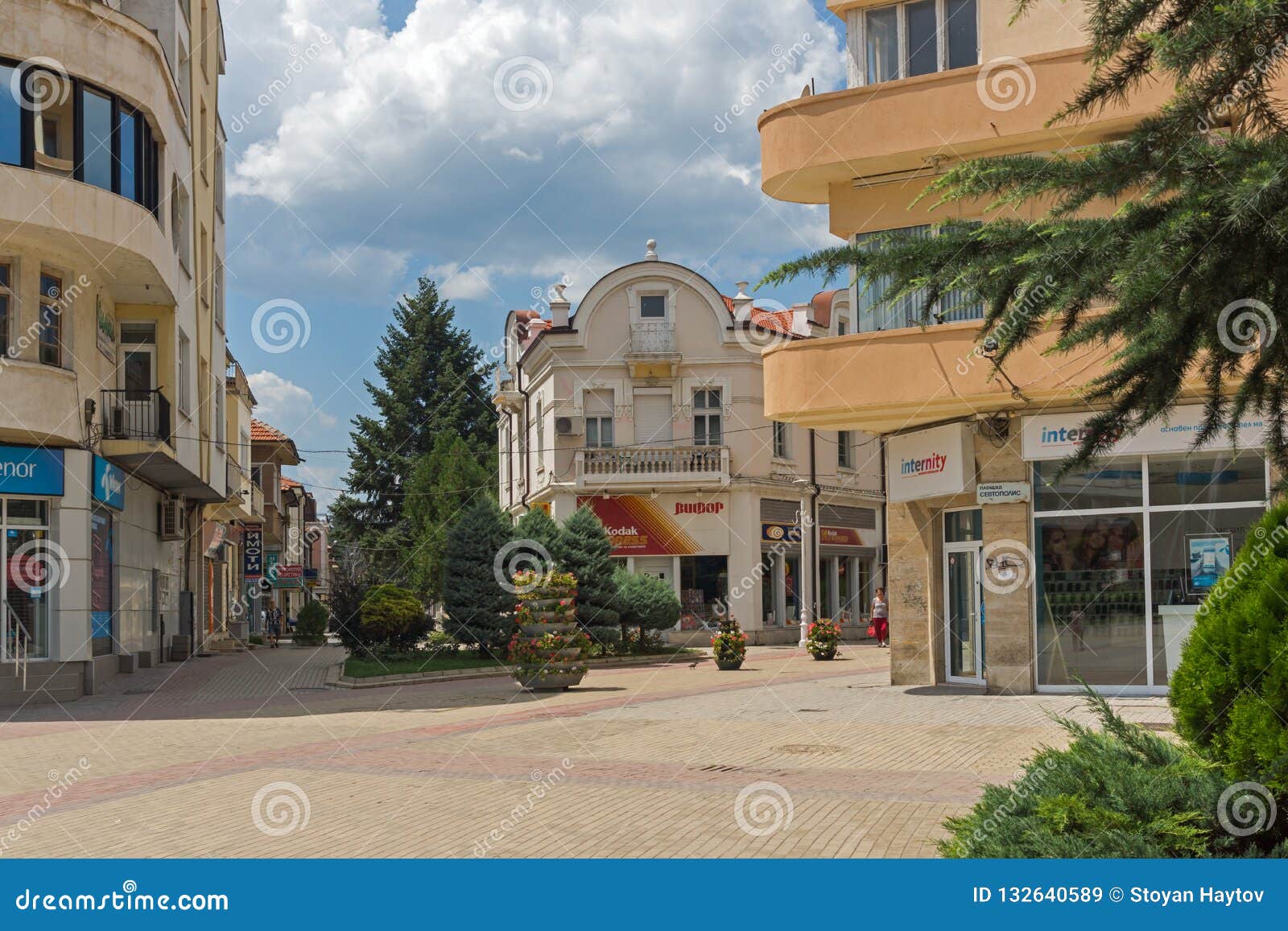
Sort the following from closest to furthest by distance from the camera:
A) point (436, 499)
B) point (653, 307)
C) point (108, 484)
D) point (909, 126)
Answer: point (909, 126), point (108, 484), point (653, 307), point (436, 499)

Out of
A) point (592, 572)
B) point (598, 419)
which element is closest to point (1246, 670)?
point (592, 572)

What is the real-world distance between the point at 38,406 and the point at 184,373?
841cm

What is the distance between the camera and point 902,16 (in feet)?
65.4

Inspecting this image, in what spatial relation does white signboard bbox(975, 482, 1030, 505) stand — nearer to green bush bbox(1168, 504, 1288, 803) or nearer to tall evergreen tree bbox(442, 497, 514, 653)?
green bush bbox(1168, 504, 1288, 803)

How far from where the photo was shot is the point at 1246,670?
576 cm

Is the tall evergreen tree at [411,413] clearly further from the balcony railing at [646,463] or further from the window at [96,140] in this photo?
the window at [96,140]

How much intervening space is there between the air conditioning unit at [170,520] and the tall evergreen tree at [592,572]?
905 centimetres

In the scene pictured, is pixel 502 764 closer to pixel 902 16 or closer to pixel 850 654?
pixel 902 16

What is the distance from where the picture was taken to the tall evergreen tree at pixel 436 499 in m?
54.6

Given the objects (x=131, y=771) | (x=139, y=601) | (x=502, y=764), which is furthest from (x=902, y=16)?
(x=139, y=601)

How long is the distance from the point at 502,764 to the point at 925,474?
33.3ft

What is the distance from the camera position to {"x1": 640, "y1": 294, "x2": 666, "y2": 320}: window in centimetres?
4459

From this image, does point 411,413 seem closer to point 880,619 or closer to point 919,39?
point 880,619

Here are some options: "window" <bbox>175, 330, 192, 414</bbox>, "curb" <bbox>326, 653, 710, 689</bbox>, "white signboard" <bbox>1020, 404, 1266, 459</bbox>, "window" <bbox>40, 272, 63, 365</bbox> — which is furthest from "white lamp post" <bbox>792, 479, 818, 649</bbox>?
"window" <bbox>40, 272, 63, 365</bbox>
